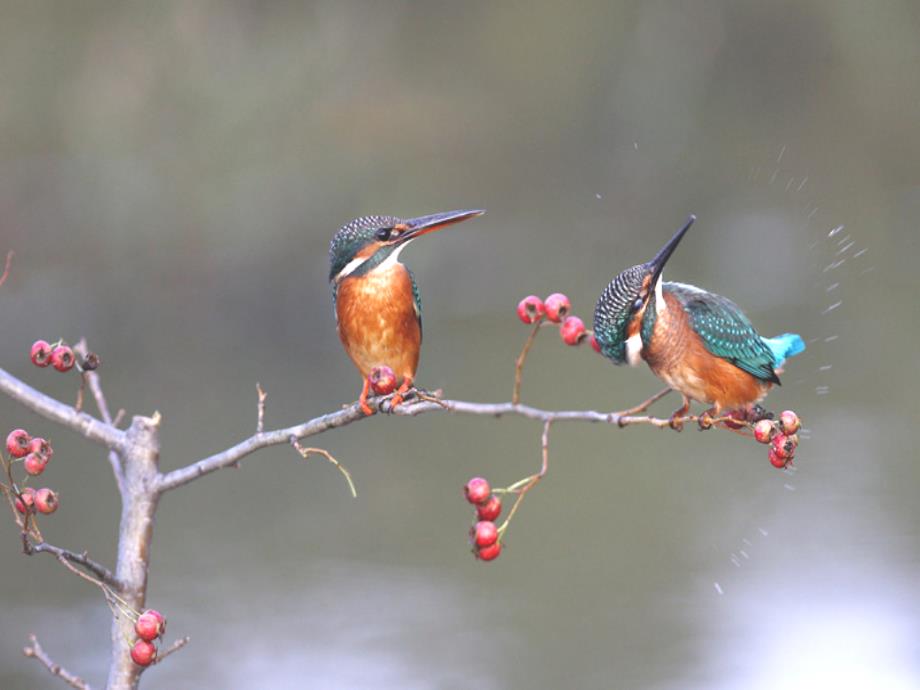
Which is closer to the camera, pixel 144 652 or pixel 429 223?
pixel 144 652

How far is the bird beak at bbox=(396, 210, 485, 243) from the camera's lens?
6.75 ft

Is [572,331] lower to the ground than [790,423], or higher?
higher

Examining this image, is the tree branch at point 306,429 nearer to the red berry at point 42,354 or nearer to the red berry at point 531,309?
the red berry at point 531,309

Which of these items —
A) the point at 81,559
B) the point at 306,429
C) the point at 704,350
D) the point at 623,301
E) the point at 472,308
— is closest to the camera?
the point at 81,559

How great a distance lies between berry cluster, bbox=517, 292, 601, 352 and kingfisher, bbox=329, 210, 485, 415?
1.79 ft

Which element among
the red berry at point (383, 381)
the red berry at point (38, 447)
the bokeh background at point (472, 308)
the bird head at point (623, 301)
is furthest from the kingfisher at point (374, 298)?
the bokeh background at point (472, 308)

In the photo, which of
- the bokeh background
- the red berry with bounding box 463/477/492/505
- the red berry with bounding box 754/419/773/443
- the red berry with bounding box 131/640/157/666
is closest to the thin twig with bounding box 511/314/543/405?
the red berry with bounding box 463/477/492/505

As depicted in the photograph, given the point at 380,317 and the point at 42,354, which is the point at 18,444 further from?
the point at 380,317

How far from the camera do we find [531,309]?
1.86 meters

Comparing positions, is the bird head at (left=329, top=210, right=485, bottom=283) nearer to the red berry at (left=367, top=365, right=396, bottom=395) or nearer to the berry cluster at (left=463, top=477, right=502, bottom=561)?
the red berry at (left=367, top=365, right=396, bottom=395)

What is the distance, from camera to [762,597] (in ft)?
19.6

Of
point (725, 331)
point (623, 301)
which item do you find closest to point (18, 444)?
point (623, 301)

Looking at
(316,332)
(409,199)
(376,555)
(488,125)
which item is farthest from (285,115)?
(376,555)

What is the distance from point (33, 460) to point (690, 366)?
1.09 meters
